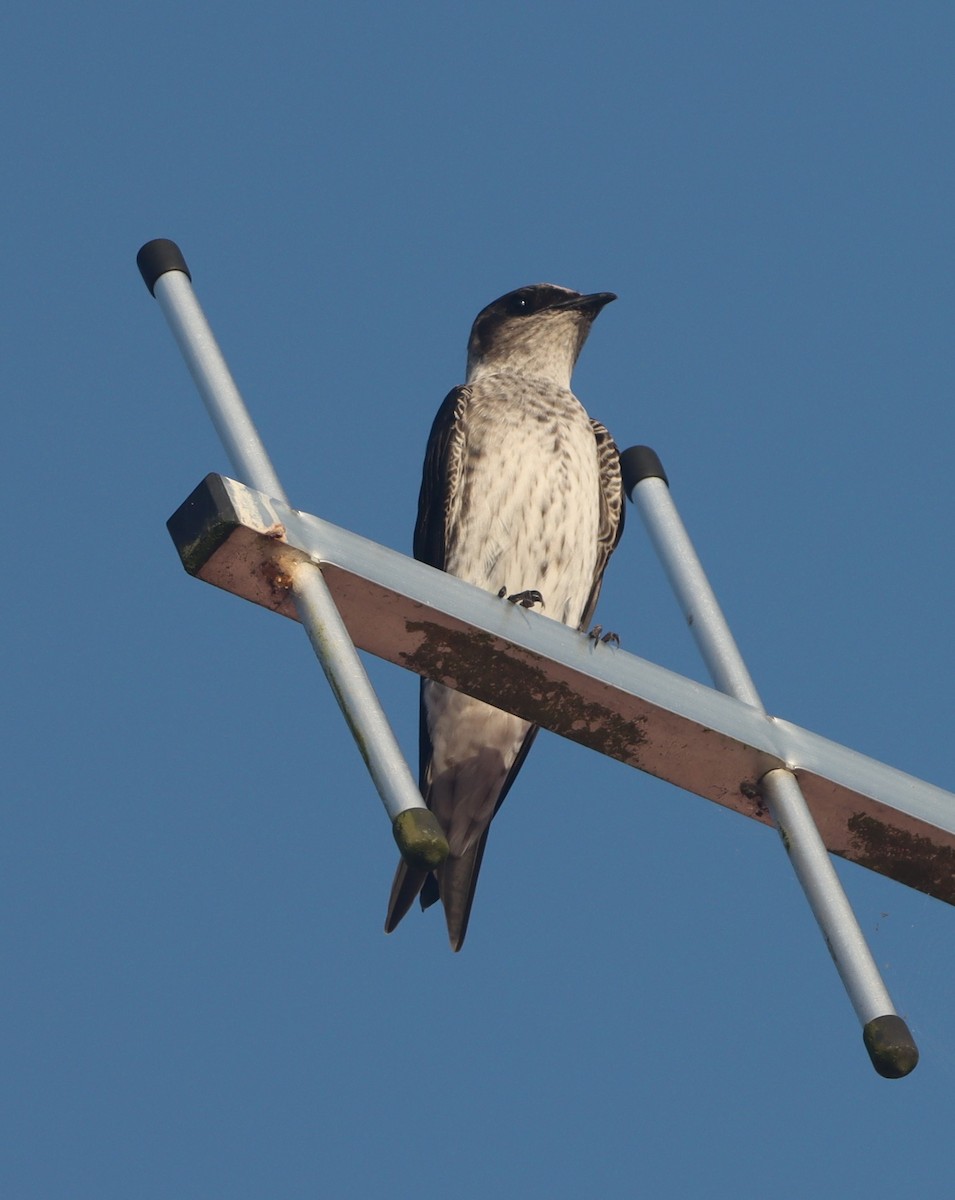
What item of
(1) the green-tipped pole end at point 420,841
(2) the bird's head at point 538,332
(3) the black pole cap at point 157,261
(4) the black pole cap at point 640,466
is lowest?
(1) the green-tipped pole end at point 420,841

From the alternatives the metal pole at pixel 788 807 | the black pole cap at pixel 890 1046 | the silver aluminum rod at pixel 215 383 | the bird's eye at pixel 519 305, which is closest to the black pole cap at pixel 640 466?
the metal pole at pixel 788 807

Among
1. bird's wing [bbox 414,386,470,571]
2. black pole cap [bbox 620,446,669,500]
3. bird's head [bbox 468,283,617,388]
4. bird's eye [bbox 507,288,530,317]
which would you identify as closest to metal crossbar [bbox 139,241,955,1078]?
black pole cap [bbox 620,446,669,500]

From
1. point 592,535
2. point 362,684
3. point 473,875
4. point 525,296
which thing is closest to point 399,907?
point 473,875

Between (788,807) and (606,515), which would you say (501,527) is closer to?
(606,515)

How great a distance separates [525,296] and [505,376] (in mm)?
1263

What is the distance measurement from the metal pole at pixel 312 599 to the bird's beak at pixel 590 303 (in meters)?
6.23

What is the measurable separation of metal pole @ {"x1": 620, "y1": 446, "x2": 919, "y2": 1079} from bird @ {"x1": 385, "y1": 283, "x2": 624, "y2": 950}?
11.7 feet

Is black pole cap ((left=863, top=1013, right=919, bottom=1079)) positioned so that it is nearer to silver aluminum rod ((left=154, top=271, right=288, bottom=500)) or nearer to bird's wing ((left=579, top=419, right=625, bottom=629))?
silver aluminum rod ((left=154, top=271, right=288, bottom=500))

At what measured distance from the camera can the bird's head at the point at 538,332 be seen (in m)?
9.35

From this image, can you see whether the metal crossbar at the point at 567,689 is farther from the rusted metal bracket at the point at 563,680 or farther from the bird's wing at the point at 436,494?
the bird's wing at the point at 436,494

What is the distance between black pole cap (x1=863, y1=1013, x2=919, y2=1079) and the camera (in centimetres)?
241

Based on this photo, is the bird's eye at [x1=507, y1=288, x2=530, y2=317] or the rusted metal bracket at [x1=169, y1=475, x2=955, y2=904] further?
the bird's eye at [x1=507, y1=288, x2=530, y2=317]

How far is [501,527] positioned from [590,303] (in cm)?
233

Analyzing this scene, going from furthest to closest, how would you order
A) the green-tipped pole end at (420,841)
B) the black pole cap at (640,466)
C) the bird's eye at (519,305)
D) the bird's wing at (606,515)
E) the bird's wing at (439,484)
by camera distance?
the bird's eye at (519,305) < the bird's wing at (606,515) < the bird's wing at (439,484) < the black pole cap at (640,466) < the green-tipped pole end at (420,841)
